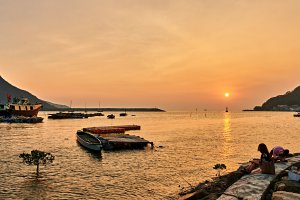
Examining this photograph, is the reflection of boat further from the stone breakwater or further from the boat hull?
the stone breakwater

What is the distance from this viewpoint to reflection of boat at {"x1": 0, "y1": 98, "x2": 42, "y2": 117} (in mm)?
164125

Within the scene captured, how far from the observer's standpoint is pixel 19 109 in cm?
16712

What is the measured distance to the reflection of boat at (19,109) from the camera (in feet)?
538

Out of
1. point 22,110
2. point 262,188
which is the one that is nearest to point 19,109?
point 22,110

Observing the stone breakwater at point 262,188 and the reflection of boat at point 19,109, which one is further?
the reflection of boat at point 19,109

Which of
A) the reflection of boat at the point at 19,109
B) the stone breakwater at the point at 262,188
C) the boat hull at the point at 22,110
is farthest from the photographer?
the reflection of boat at the point at 19,109

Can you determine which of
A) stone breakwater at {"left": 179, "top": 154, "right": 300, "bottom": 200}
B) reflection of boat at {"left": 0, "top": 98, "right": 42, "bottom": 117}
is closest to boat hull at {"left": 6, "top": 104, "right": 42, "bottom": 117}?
reflection of boat at {"left": 0, "top": 98, "right": 42, "bottom": 117}

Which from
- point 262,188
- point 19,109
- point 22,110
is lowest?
point 262,188

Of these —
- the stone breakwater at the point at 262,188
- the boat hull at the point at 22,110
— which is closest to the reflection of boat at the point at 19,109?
the boat hull at the point at 22,110

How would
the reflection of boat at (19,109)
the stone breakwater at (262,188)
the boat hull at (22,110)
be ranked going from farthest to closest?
the reflection of boat at (19,109), the boat hull at (22,110), the stone breakwater at (262,188)

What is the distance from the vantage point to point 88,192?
24.5 metres

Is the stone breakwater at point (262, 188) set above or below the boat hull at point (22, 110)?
below

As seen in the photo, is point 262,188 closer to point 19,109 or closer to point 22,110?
point 19,109

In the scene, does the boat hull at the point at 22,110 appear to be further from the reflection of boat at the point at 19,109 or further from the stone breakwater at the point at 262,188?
the stone breakwater at the point at 262,188
